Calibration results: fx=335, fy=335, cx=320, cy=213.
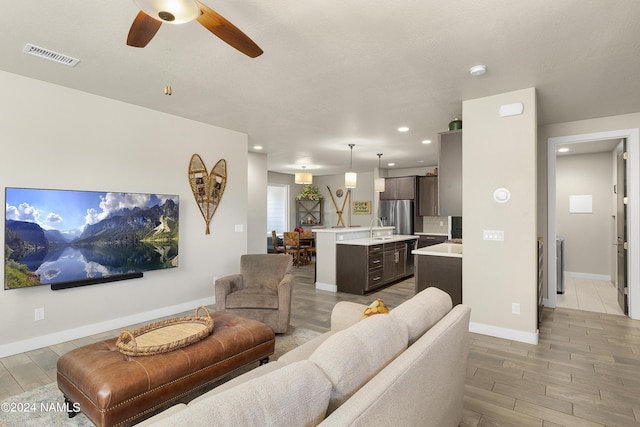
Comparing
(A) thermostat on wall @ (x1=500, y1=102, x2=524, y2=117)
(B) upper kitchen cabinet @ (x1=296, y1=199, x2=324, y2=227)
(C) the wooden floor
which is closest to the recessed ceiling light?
(A) thermostat on wall @ (x1=500, y1=102, x2=524, y2=117)

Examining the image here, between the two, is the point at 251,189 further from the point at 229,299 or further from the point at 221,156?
the point at 229,299

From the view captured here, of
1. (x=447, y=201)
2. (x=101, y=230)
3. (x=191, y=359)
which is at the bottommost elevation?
(x=191, y=359)

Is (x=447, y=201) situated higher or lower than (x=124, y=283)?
higher

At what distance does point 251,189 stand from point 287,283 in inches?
155

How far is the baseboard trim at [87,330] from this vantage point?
322cm

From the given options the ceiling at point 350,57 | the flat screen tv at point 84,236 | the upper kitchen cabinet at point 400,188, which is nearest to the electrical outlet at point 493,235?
the ceiling at point 350,57

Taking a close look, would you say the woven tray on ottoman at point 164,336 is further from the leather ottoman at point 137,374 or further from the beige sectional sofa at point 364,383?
the beige sectional sofa at point 364,383

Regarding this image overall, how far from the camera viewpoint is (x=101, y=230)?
12.3ft

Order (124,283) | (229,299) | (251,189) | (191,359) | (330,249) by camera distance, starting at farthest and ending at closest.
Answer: (251,189) < (330,249) < (124,283) < (229,299) < (191,359)

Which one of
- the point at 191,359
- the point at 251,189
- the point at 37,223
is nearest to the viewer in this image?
the point at 191,359

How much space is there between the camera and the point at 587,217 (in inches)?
267

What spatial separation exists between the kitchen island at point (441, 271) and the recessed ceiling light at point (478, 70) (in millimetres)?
2081

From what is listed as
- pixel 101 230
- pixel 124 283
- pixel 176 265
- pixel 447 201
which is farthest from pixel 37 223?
pixel 447 201

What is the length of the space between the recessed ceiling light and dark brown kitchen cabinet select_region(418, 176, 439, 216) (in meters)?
5.59
